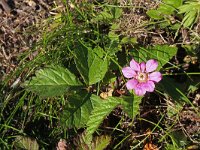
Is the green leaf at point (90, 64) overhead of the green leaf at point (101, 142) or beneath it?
overhead

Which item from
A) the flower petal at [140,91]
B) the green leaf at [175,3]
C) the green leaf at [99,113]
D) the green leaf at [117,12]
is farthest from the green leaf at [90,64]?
the green leaf at [175,3]

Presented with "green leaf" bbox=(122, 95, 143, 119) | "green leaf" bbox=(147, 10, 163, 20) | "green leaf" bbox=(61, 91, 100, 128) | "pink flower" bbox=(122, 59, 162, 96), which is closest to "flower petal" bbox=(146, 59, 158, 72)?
"pink flower" bbox=(122, 59, 162, 96)

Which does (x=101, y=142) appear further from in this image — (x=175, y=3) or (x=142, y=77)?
(x=175, y=3)

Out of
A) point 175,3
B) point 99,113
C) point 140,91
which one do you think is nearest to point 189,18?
point 175,3

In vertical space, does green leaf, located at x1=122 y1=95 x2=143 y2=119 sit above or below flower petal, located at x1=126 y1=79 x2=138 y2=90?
below

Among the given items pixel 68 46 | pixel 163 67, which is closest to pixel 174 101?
pixel 163 67

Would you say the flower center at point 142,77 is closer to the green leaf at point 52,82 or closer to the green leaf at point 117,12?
the green leaf at point 52,82

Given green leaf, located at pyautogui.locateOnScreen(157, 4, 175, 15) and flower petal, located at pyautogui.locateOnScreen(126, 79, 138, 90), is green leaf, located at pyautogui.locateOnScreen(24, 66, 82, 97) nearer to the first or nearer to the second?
flower petal, located at pyautogui.locateOnScreen(126, 79, 138, 90)
